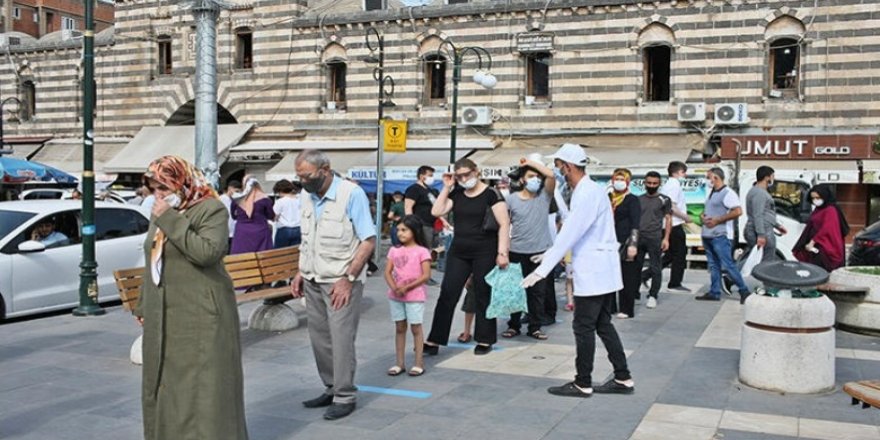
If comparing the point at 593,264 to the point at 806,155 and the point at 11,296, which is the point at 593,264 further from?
the point at 806,155

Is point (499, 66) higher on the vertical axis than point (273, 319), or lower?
higher

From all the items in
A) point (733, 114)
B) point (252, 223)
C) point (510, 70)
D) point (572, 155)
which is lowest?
point (252, 223)

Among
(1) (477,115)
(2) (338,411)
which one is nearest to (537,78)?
(1) (477,115)

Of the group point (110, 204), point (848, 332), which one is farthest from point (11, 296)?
point (848, 332)

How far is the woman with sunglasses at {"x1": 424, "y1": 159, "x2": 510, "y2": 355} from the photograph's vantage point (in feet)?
26.5

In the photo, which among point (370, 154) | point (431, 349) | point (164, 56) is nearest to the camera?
point (431, 349)

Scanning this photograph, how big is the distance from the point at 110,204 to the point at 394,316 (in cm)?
632

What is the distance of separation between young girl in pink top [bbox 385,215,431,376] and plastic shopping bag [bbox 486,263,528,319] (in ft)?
2.59

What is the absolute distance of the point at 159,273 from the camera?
4.52 m

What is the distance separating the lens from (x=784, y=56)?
2350 centimetres

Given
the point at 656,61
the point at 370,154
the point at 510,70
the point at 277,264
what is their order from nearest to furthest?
1. the point at 277,264
2. the point at 656,61
3. the point at 510,70
4. the point at 370,154

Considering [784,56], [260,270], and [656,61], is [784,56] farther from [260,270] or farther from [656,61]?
[260,270]

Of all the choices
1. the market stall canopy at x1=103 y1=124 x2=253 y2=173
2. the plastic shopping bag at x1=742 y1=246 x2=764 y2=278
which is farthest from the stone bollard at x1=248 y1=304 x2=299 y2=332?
the market stall canopy at x1=103 y1=124 x2=253 y2=173

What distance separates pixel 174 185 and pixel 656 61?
22.4m
